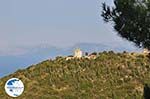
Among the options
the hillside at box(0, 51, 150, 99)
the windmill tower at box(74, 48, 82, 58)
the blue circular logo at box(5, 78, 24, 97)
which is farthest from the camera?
the windmill tower at box(74, 48, 82, 58)

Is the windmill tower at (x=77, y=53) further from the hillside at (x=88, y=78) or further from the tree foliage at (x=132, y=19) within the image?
the tree foliage at (x=132, y=19)

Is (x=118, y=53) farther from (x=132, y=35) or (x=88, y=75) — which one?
(x=132, y=35)

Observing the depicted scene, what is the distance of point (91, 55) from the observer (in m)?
59.9

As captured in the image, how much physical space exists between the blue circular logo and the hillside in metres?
21.0

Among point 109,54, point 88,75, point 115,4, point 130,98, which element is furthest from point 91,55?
point 115,4

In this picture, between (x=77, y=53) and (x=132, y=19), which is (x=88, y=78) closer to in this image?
(x=77, y=53)

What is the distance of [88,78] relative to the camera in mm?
52625

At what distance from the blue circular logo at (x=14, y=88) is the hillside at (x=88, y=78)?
21.0m

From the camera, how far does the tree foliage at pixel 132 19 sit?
26859 millimetres

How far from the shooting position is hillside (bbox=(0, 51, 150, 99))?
4784cm

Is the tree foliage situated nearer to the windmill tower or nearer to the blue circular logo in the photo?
the blue circular logo

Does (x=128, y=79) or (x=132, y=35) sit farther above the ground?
(x=132, y=35)

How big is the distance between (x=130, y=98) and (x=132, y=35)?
19.2 metres

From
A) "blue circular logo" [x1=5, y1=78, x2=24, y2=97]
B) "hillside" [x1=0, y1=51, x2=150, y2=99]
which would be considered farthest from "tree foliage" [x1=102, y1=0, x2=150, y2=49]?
"hillside" [x1=0, y1=51, x2=150, y2=99]
